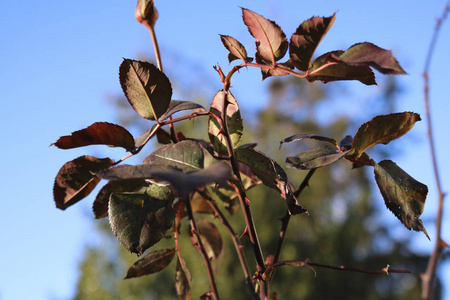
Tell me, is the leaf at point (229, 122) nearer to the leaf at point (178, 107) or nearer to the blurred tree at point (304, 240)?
the leaf at point (178, 107)

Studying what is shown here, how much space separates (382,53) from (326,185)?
9.04 m

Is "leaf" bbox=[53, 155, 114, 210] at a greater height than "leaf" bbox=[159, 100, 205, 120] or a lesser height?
lesser

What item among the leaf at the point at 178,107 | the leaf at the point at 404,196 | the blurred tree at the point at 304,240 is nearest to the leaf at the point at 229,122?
the leaf at the point at 178,107

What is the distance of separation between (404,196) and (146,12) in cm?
27

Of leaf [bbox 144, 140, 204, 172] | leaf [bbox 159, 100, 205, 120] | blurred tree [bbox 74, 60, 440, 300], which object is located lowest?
blurred tree [bbox 74, 60, 440, 300]

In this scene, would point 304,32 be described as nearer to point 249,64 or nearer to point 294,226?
point 249,64

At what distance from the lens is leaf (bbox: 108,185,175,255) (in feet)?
1.02

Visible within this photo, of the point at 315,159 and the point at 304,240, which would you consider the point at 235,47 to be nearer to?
the point at 315,159

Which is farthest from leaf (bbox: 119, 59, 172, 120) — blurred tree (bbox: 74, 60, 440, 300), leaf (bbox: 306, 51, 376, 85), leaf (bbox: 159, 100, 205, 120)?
blurred tree (bbox: 74, 60, 440, 300)

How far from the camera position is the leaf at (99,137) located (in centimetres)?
35

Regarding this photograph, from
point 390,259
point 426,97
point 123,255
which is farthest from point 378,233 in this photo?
point 426,97

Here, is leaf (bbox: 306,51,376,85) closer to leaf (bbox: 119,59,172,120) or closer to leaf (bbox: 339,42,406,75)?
leaf (bbox: 339,42,406,75)

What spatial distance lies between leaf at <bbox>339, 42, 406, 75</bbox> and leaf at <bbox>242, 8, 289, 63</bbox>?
2.2 inches

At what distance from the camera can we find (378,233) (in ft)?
26.5
